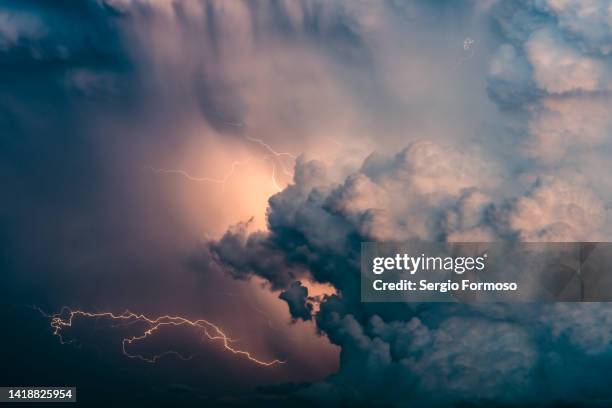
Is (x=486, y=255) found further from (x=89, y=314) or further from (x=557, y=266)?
(x=89, y=314)

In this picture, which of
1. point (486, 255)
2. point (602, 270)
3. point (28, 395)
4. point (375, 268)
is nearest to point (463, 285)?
point (486, 255)

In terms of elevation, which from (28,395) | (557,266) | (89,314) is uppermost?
(557,266)

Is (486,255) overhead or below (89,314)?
overhead

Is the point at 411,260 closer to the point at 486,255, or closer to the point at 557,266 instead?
the point at 486,255

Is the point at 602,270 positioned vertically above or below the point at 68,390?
above

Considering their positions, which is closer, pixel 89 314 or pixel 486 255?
pixel 486 255

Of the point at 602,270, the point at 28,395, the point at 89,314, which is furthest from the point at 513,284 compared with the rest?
the point at 28,395

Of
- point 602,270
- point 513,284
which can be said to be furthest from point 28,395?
point 602,270

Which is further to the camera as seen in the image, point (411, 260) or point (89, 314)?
point (89, 314)
